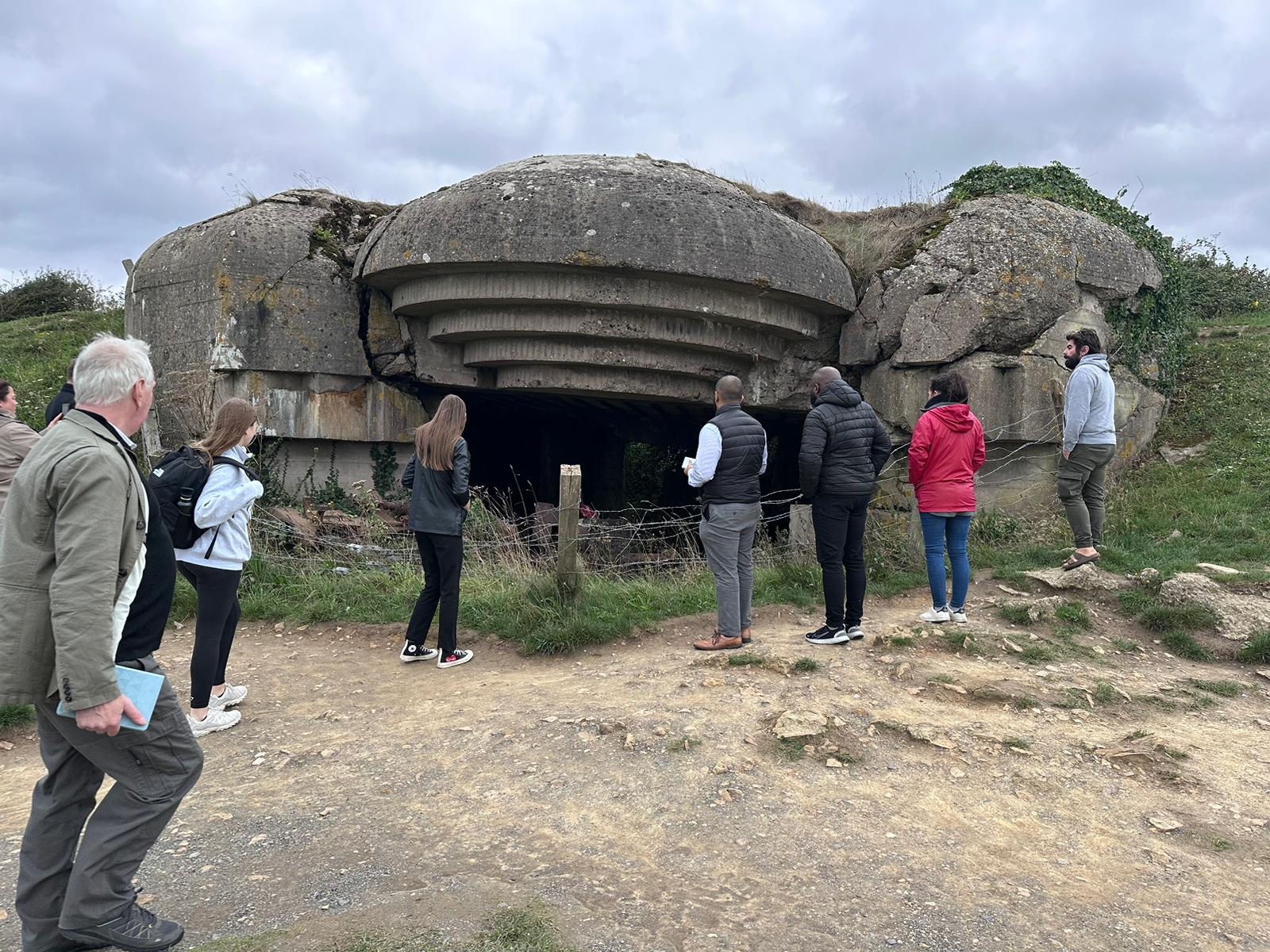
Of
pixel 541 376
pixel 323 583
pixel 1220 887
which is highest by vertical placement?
pixel 541 376

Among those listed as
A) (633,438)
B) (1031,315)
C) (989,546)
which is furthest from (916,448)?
(633,438)

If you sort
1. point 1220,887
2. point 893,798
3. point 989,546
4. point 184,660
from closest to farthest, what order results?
point 1220,887 < point 893,798 < point 184,660 < point 989,546

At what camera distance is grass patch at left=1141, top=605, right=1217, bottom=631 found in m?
4.63

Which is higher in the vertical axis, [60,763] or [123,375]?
[123,375]

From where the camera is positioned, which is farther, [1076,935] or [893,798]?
[893,798]

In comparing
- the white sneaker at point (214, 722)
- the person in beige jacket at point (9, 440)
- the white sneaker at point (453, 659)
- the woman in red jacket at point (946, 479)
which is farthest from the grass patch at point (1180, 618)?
the person in beige jacket at point (9, 440)

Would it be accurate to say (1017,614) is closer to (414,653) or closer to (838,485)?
(838,485)

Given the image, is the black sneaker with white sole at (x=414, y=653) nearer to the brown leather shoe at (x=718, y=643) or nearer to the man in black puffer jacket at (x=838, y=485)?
the brown leather shoe at (x=718, y=643)

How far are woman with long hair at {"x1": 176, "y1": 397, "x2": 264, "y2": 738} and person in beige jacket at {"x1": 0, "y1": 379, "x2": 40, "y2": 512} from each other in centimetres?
168

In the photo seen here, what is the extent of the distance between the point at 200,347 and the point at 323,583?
258cm

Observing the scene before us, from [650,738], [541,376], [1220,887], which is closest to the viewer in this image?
[1220,887]

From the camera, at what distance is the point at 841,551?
4.57 m

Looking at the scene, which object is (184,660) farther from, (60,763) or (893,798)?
(893,798)

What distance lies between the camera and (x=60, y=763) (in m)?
2.00
